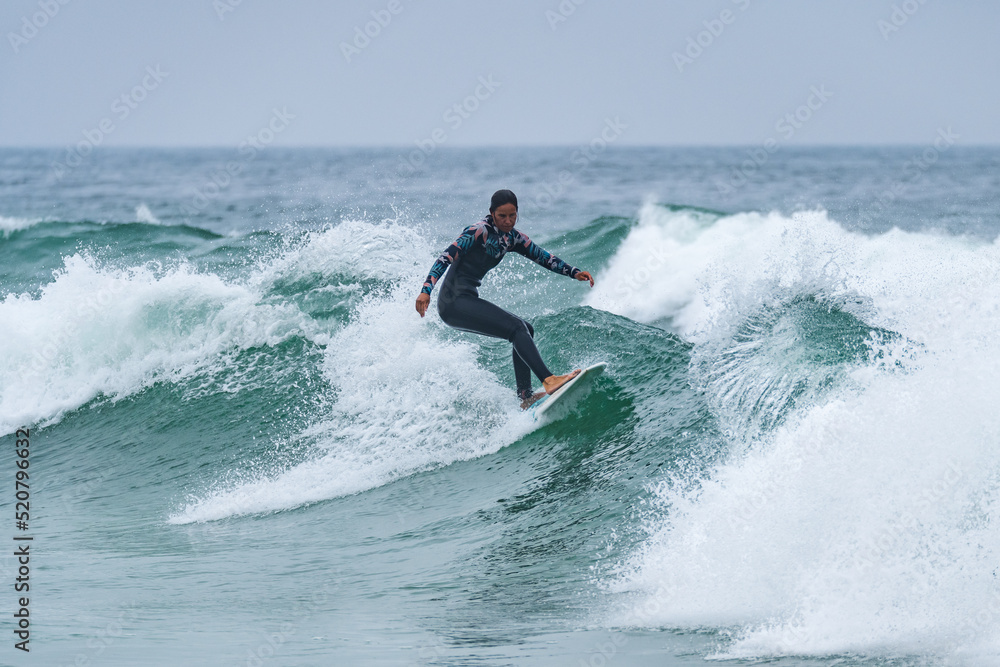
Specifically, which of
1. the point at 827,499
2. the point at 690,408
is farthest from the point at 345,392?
the point at 827,499

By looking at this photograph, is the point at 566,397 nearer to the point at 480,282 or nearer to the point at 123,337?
the point at 480,282

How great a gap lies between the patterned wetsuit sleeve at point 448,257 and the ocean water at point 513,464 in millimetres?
1671

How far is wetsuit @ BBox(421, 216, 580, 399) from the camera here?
25.0ft

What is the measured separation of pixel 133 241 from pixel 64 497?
13085 mm

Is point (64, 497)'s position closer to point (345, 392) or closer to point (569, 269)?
point (345, 392)

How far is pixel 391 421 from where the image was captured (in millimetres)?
8742

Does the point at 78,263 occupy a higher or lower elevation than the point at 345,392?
higher

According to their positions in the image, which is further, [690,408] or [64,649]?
[690,408]

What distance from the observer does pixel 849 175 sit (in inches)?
2051

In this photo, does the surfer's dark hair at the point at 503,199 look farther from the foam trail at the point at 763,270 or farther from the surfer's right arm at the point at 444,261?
the foam trail at the point at 763,270

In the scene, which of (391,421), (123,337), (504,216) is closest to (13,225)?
(123,337)

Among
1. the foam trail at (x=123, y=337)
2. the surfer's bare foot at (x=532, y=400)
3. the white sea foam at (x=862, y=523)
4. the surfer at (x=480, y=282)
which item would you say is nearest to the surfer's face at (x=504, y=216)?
the surfer at (x=480, y=282)

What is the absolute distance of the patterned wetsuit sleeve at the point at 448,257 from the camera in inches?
291

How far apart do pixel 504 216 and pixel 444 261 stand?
23.1 inches
